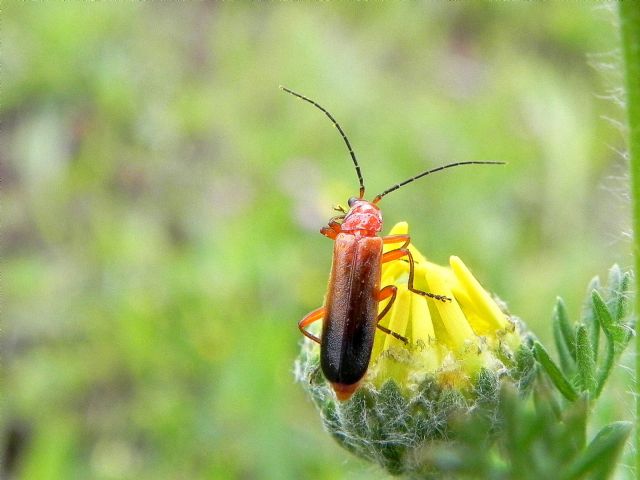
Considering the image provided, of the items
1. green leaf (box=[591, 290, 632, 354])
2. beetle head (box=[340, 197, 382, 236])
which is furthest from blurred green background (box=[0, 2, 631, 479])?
green leaf (box=[591, 290, 632, 354])

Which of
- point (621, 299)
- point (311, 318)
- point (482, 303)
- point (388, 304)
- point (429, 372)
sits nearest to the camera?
point (621, 299)

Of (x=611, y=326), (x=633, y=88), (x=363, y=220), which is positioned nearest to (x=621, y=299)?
(x=611, y=326)

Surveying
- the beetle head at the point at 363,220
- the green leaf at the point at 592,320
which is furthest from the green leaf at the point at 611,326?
the beetle head at the point at 363,220

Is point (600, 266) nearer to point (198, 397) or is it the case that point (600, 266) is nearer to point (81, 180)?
point (198, 397)

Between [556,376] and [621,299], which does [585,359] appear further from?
[621,299]

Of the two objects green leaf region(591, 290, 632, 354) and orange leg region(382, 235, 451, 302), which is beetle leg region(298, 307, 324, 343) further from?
green leaf region(591, 290, 632, 354)

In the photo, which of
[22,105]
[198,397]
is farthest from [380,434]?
[22,105]
